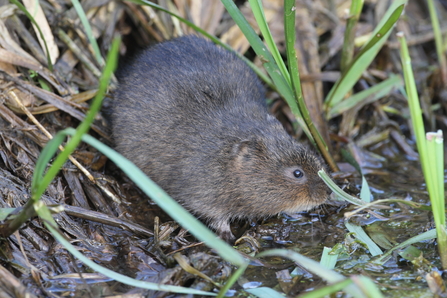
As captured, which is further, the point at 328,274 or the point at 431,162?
the point at 431,162

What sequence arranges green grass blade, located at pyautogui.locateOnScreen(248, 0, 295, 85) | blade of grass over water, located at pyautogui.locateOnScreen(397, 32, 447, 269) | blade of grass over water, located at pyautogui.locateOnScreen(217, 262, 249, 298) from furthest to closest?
green grass blade, located at pyautogui.locateOnScreen(248, 0, 295, 85) < blade of grass over water, located at pyautogui.locateOnScreen(397, 32, 447, 269) < blade of grass over water, located at pyautogui.locateOnScreen(217, 262, 249, 298)

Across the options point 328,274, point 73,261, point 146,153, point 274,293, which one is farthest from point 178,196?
point 328,274

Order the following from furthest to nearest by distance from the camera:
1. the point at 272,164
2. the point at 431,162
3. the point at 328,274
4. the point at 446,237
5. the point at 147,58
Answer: the point at 147,58, the point at 272,164, the point at 446,237, the point at 431,162, the point at 328,274

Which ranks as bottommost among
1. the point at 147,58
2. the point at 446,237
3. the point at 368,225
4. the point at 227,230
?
the point at 368,225

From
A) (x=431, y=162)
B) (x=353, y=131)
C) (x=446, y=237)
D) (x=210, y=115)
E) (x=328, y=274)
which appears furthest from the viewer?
(x=353, y=131)

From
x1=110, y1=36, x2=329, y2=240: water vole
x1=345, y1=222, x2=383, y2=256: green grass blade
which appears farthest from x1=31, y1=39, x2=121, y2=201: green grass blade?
x1=345, y1=222, x2=383, y2=256: green grass blade

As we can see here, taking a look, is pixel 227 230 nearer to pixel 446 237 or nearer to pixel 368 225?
pixel 368 225

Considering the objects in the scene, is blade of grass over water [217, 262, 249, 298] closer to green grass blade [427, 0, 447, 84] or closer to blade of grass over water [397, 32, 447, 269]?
blade of grass over water [397, 32, 447, 269]

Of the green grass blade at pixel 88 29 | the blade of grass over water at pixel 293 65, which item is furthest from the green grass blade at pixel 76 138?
the green grass blade at pixel 88 29

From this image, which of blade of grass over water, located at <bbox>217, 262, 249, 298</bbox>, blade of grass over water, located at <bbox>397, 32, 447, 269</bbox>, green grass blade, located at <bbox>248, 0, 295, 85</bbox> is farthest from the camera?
green grass blade, located at <bbox>248, 0, 295, 85</bbox>

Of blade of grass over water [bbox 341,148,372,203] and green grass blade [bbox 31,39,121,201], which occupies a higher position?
green grass blade [bbox 31,39,121,201]
